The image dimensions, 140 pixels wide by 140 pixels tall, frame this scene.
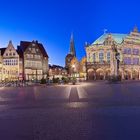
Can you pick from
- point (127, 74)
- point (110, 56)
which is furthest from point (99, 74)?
point (127, 74)

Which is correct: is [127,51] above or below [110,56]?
above

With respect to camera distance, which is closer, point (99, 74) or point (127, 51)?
point (99, 74)

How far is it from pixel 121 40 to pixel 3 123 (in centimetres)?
9476

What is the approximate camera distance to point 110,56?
9588 centimetres

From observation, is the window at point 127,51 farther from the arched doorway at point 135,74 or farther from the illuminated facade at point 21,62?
the illuminated facade at point 21,62

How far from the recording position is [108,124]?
995 centimetres

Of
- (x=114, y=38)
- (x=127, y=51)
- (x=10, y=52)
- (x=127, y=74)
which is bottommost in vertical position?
(x=127, y=74)

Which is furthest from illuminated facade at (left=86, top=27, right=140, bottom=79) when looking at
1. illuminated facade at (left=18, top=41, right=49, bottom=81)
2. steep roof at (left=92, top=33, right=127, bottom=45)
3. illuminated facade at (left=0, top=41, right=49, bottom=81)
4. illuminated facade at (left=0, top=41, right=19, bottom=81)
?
illuminated facade at (left=0, top=41, right=19, bottom=81)

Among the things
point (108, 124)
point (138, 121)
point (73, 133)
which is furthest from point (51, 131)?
point (138, 121)

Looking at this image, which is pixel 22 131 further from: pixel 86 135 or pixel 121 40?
pixel 121 40

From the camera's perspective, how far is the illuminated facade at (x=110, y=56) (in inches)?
3797

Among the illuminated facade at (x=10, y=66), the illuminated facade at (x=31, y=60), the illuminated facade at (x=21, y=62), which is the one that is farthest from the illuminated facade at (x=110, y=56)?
the illuminated facade at (x=10, y=66)

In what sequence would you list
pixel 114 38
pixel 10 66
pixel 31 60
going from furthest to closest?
pixel 114 38, pixel 31 60, pixel 10 66

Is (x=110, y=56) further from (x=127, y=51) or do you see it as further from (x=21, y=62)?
(x=21, y=62)
